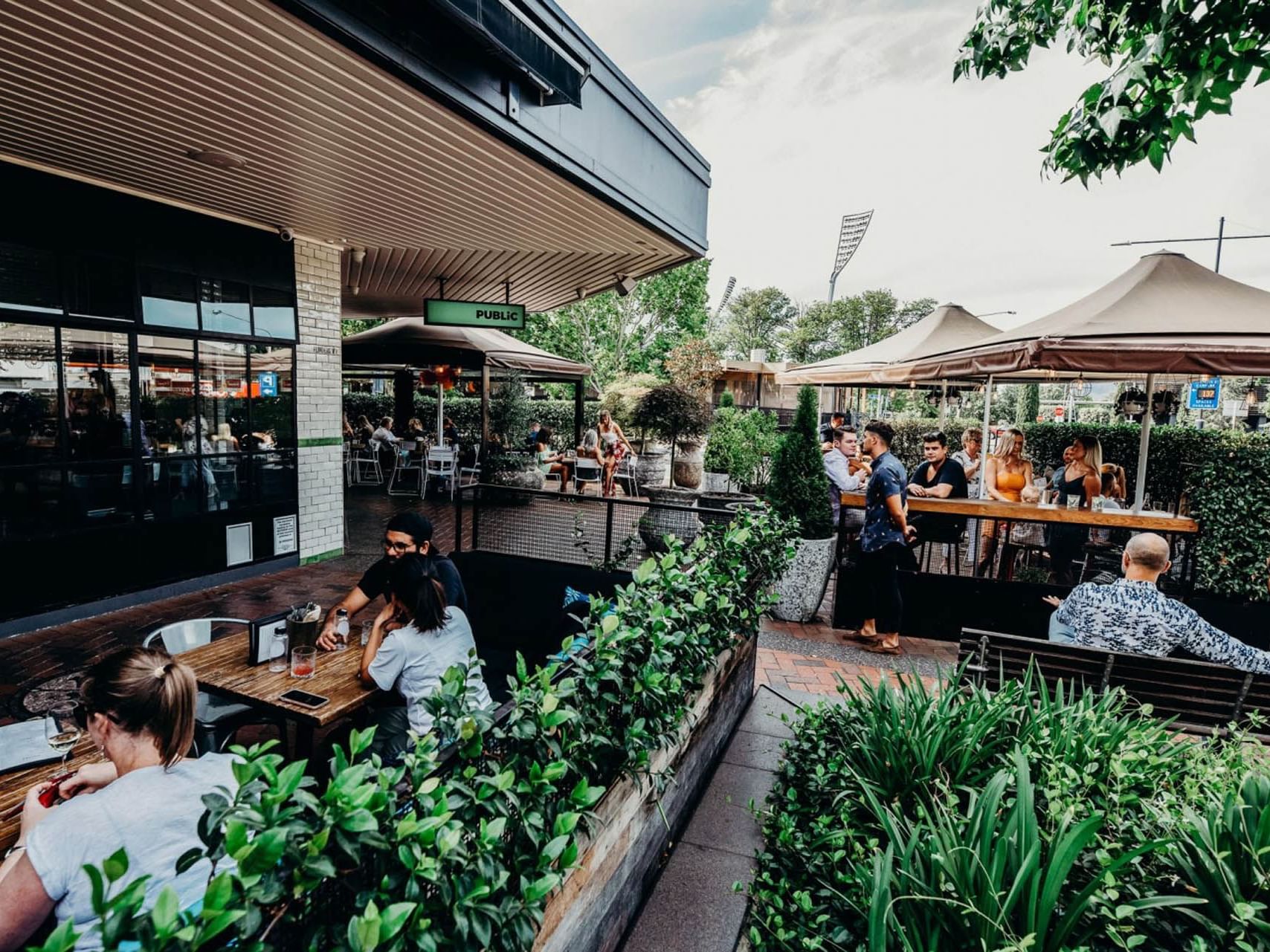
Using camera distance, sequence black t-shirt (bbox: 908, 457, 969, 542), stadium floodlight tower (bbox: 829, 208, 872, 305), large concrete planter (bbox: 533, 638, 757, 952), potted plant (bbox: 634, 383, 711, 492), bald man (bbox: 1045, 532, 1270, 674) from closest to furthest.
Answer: large concrete planter (bbox: 533, 638, 757, 952)
bald man (bbox: 1045, 532, 1270, 674)
black t-shirt (bbox: 908, 457, 969, 542)
potted plant (bbox: 634, 383, 711, 492)
stadium floodlight tower (bbox: 829, 208, 872, 305)

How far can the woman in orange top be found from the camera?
625cm

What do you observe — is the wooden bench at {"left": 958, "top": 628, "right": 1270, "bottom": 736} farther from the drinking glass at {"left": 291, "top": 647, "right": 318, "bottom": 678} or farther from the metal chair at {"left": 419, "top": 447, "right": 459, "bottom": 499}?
the metal chair at {"left": 419, "top": 447, "right": 459, "bottom": 499}

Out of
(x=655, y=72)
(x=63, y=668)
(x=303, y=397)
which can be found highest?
(x=655, y=72)

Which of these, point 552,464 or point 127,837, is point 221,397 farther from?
point 552,464

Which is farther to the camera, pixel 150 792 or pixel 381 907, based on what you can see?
pixel 150 792

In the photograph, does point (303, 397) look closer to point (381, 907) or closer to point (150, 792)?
point (150, 792)

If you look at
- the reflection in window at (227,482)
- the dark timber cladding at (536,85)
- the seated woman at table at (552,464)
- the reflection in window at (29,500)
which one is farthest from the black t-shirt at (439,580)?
the seated woman at table at (552,464)

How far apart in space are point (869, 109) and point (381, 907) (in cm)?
1831

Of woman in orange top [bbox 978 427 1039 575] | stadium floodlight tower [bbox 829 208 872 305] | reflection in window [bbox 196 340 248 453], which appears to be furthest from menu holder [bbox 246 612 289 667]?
stadium floodlight tower [bbox 829 208 872 305]

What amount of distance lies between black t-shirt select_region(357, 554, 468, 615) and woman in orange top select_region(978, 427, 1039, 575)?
16.1 ft

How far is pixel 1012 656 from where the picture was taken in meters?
3.27

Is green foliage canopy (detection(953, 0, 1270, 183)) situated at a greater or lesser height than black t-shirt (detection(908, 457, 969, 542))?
greater

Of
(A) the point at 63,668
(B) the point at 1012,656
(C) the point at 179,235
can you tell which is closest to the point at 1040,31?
(B) the point at 1012,656

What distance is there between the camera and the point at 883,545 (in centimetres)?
521
